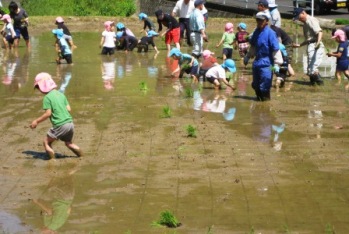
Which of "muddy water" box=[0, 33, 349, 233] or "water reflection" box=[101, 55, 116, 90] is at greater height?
"muddy water" box=[0, 33, 349, 233]

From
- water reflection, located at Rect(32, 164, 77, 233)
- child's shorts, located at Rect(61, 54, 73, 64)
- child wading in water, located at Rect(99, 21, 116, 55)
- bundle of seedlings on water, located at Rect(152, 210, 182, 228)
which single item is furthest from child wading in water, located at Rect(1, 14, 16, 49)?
bundle of seedlings on water, located at Rect(152, 210, 182, 228)

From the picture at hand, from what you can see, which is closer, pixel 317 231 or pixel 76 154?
pixel 317 231

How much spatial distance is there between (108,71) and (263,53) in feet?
18.2

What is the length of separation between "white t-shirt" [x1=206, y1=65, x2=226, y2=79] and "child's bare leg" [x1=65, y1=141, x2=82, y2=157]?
19.3 feet

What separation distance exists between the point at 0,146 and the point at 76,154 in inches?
51.6

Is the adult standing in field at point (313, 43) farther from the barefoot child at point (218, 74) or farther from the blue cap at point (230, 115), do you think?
the blue cap at point (230, 115)

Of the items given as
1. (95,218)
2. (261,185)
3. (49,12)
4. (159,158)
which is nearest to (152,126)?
(159,158)

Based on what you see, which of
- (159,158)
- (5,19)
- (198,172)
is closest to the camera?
(198,172)

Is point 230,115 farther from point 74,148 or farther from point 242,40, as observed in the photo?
point 242,40

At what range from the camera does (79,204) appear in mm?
9867

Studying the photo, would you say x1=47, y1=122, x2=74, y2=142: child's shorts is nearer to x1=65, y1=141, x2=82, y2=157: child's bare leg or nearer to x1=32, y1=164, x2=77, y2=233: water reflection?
x1=65, y1=141, x2=82, y2=157: child's bare leg

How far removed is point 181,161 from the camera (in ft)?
38.8

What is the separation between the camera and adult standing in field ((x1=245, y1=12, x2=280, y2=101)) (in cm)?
1600

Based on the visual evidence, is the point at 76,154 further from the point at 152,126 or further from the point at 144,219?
the point at 144,219
